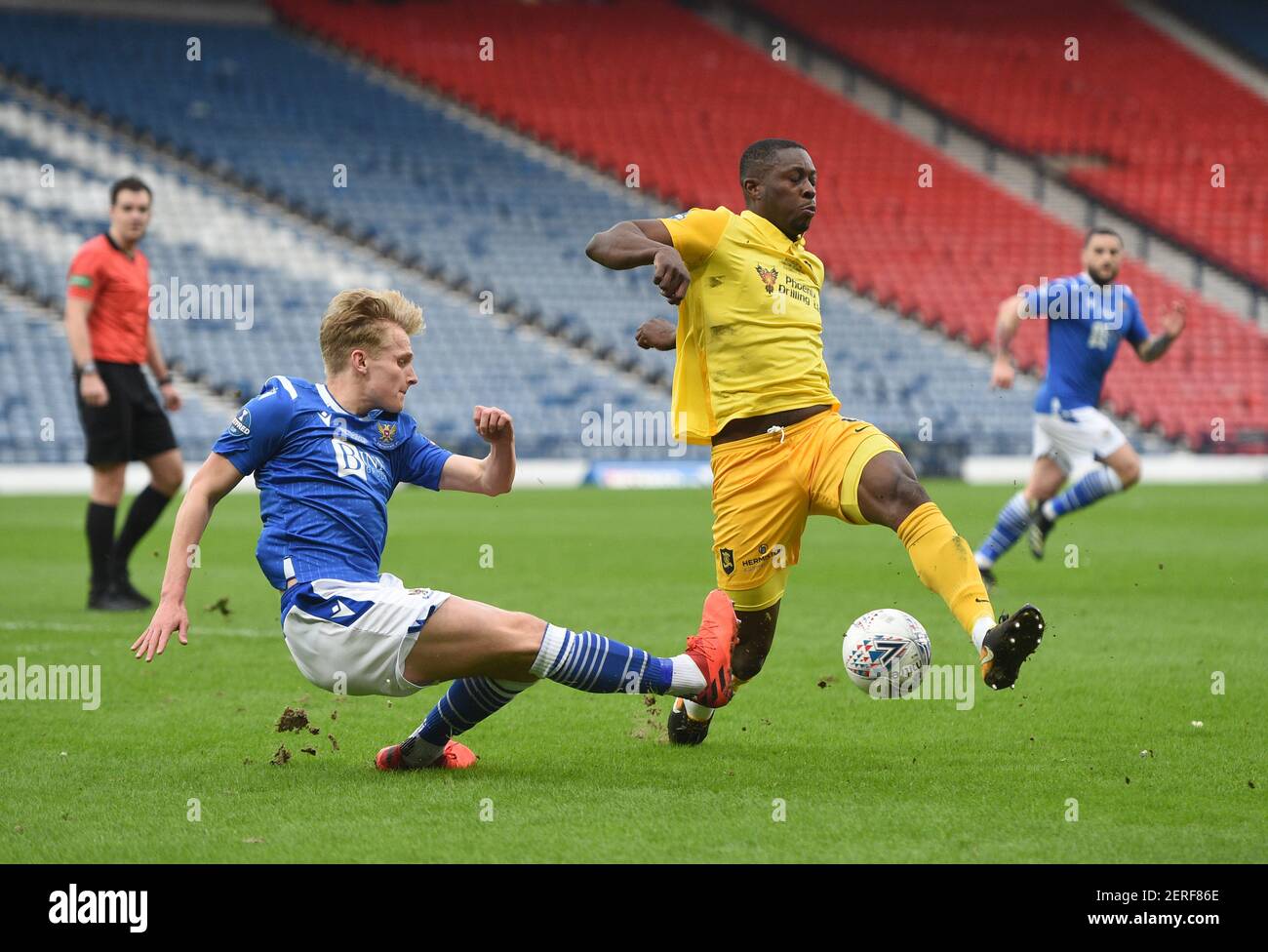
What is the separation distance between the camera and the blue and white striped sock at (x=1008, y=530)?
35.5 feet

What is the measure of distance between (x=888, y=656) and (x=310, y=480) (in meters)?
2.05

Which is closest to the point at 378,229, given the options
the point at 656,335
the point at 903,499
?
the point at 656,335

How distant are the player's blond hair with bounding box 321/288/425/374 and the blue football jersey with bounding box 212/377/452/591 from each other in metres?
0.15

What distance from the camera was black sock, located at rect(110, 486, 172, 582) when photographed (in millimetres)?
9602

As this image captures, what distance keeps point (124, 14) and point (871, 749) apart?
2985 centimetres

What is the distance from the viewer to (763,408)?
5.77m

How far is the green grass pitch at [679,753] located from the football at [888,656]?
278 millimetres

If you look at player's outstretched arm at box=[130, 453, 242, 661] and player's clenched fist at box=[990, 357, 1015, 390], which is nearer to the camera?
player's outstretched arm at box=[130, 453, 242, 661]

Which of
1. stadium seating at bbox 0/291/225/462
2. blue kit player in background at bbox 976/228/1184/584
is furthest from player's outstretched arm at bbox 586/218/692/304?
stadium seating at bbox 0/291/225/462

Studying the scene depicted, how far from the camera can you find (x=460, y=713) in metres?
5.21

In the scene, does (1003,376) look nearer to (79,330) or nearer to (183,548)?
(79,330)

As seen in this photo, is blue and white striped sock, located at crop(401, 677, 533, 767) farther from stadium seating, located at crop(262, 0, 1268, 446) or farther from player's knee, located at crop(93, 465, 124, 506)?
stadium seating, located at crop(262, 0, 1268, 446)

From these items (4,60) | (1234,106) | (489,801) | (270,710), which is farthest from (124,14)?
(489,801)
